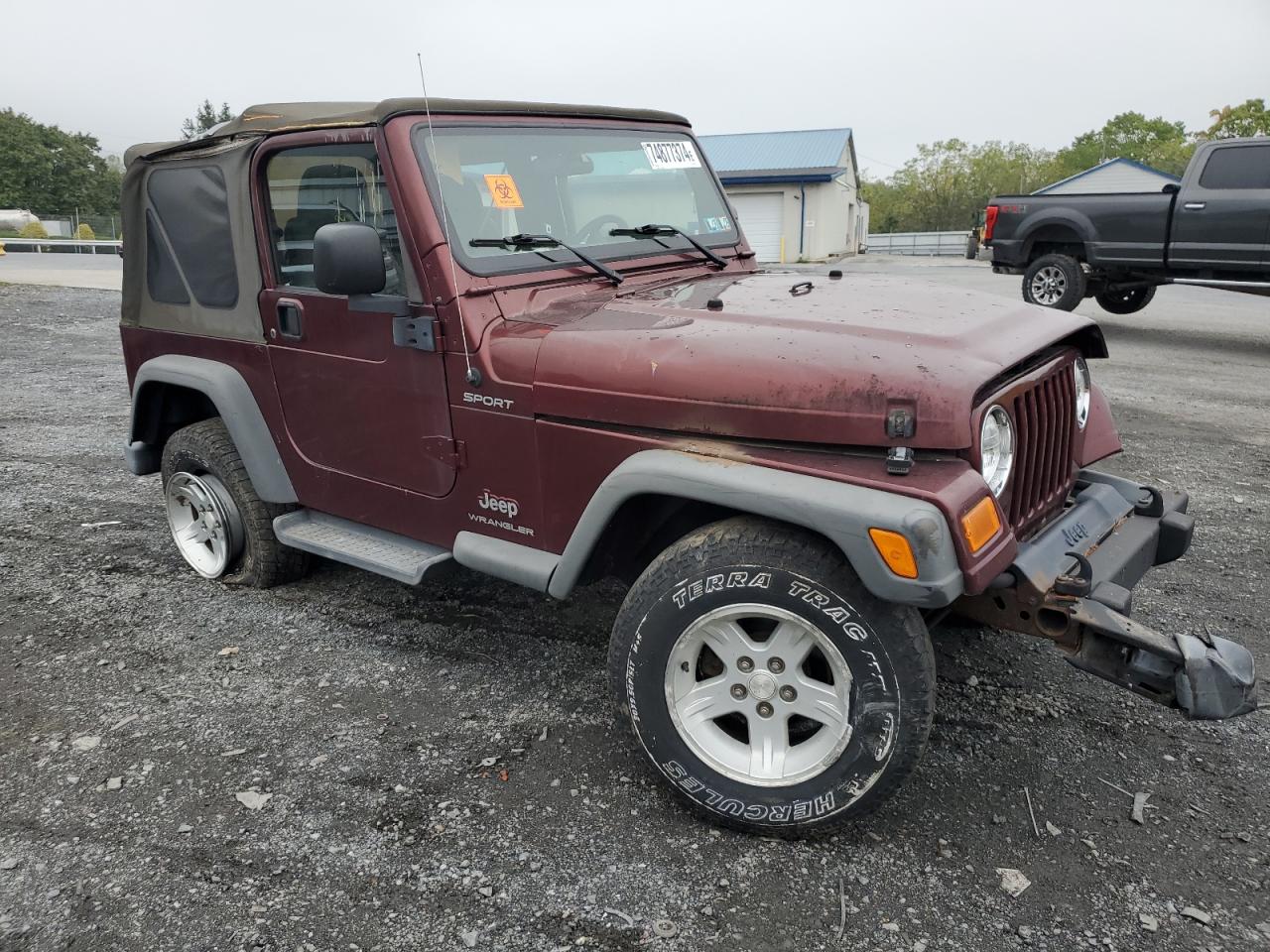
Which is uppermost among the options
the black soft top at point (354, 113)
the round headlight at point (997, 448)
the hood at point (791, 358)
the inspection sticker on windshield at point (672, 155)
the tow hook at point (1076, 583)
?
the black soft top at point (354, 113)

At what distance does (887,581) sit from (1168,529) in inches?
58.5

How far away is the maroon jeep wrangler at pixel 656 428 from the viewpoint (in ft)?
7.86

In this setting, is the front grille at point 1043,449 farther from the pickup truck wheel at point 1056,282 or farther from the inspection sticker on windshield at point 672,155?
the pickup truck wheel at point 1056,282

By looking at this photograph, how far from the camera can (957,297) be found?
3146 millimetres

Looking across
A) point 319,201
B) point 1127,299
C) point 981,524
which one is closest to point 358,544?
point 319,201

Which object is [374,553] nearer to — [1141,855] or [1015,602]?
[1015,602]

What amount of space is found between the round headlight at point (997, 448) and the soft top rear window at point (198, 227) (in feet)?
9.88

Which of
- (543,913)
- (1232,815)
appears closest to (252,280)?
(543,913)

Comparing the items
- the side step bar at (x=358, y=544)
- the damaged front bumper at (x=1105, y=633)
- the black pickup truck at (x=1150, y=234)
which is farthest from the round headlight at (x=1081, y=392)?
the black pickup truck at (x=1150, y=234)

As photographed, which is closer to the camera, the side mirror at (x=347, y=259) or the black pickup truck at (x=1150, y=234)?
the side mirror at (x=347, y=259)

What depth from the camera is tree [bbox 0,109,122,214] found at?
70.1 meters

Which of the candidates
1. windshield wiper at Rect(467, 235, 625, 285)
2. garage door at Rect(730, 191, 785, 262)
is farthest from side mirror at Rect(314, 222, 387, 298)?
garage door at Rect(730, 191, 785, 262)

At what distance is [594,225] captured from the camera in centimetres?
360

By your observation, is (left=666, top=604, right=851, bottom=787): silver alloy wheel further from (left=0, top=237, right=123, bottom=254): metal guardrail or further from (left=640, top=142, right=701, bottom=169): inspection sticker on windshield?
(left=0, top=237, right=123, bottom=254): metal guardrail
